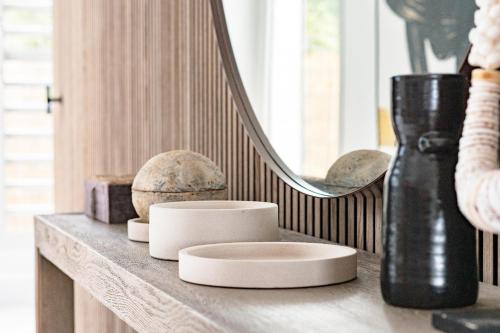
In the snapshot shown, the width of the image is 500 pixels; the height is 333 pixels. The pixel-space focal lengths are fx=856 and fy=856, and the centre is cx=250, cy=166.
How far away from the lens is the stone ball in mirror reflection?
1.14 metres

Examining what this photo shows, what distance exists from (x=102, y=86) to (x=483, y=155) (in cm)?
188

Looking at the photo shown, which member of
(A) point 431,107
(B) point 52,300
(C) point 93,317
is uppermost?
(A) point 431,107

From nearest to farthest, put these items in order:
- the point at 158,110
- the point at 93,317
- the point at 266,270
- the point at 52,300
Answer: the point at 266,270
the point at 52,300
the point at 158,110
the point at 93,317

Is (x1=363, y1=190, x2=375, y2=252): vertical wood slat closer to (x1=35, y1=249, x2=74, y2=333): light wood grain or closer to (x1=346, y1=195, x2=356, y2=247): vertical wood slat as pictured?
(x1=346, y1=195, x2=356, y2=247): vertical wood slat

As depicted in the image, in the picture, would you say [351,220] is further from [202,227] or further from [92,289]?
[92,289]

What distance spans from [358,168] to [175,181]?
308 mm

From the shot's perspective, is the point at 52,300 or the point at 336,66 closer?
the point at 336,66

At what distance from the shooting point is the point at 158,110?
6.88 feet

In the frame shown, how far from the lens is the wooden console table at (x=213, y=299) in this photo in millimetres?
744

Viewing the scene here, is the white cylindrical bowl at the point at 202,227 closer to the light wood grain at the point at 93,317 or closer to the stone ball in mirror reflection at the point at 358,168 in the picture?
the stone ball in mirror reflection at the point at 358,168

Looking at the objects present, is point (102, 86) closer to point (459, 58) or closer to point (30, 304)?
point (459, 58)

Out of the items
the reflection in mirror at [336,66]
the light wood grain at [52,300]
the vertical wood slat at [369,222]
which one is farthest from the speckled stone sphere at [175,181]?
the light wood grain at [52,300]

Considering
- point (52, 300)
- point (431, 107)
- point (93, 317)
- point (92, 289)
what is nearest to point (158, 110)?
point (52, 300)

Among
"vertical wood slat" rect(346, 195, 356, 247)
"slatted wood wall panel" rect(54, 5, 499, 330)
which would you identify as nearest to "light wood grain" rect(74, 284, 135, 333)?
"slatted wood wall panel" rect(54, 5, 499, 330)
